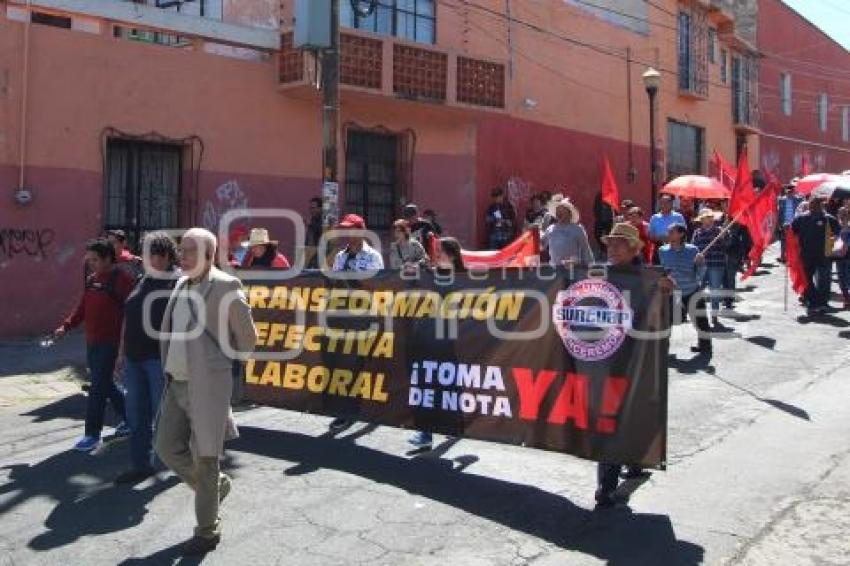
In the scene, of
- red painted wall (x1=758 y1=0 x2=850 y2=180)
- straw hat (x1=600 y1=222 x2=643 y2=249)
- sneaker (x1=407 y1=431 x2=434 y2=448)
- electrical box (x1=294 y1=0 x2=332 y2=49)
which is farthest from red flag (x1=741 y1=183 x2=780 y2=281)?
red painted wall (x1=758 y1=0 x2=850 y2=180)

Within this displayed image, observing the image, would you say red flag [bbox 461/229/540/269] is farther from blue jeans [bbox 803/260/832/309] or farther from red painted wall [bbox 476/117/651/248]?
red painted wall [bbox 476/117/651/248]

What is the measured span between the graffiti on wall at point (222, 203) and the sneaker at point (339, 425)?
7074 millimetres

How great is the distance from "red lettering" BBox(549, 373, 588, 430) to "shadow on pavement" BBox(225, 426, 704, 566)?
501mm

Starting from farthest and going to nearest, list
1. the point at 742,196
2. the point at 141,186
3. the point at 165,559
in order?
the point at 141,186
the point at 742,196
the point at 165,559

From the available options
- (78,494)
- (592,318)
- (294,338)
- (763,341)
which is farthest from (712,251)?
(78,494)

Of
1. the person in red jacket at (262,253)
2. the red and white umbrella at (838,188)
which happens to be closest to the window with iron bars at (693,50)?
the red and white umbrella at (838,188)

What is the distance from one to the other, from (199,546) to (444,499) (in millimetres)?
1606

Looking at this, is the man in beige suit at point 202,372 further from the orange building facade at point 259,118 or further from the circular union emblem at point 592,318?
the orange building facade at point 259,118

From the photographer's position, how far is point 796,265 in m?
13.7

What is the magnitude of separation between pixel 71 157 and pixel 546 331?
29.3 feet

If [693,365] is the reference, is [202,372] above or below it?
above

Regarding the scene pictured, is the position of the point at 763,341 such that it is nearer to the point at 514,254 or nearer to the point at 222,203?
the point at 514,254

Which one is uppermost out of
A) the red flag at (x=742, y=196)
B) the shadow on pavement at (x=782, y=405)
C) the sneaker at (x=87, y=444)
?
the red flag at (x=742, y=196)

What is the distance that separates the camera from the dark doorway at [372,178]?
52.1 ft
